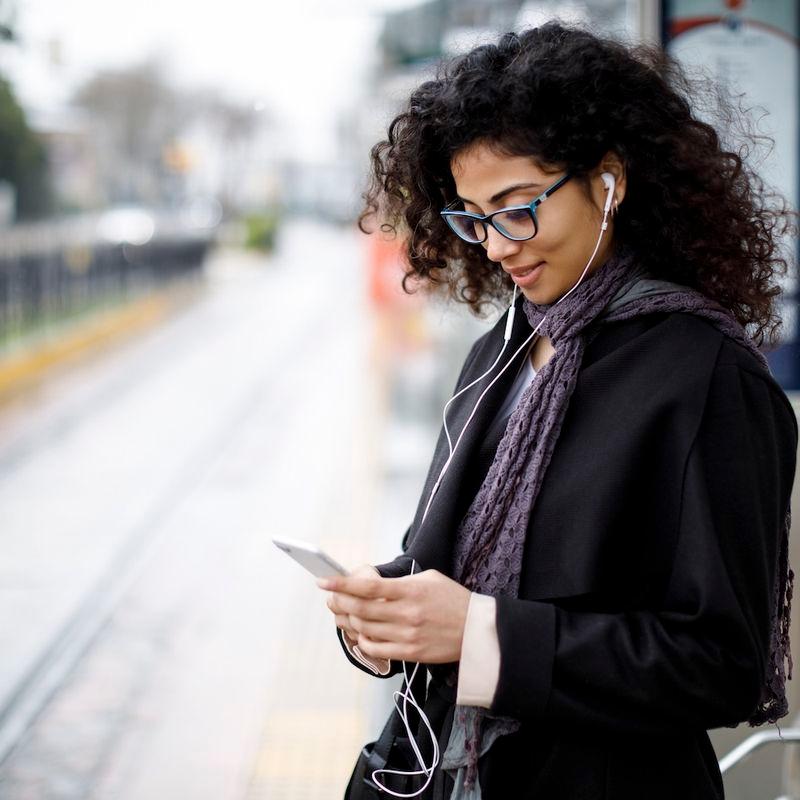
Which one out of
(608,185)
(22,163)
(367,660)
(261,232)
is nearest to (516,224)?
(608,185)

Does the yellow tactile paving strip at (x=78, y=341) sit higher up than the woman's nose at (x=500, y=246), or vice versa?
the woman's nose at (x=500, y=246)

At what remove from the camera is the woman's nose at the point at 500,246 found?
56.7 inches

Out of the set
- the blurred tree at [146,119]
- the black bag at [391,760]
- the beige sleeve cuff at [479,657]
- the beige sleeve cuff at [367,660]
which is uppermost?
the blurred tree at [146,119]

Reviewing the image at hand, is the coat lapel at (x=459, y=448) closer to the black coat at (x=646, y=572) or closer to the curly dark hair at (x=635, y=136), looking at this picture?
the black coat at (x=646, y=572)

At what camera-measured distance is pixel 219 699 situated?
13.8ft

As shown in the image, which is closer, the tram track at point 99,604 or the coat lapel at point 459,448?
the coat lapel at point 459,448

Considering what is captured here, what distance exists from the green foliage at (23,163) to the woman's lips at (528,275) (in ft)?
44.6

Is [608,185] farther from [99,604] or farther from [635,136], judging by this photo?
[99,604]

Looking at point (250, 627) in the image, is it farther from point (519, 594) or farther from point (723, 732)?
point (519, 594)

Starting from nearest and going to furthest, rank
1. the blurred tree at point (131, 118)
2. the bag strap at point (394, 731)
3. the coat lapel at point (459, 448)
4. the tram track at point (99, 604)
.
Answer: the coat lapel at point (459, 448) < the bag strap at point (394, 731) < the tram track at point (99, 604) < the blurred tree at point (131, 118)

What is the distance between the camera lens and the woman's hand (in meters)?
1.29

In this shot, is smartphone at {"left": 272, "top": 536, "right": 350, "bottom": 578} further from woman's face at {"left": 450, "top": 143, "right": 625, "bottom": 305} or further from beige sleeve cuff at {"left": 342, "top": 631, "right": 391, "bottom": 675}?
woman's face at {"left": 450, "top": 143, "right": 625, "bottom": 305}

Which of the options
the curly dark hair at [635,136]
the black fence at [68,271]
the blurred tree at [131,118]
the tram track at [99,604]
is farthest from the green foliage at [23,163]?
the curly dark hair at [635,136]

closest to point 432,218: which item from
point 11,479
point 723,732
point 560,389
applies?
point 560,389
